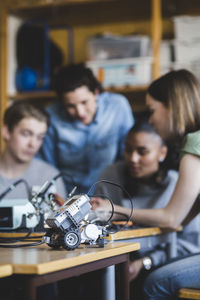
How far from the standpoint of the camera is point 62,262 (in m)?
1.10

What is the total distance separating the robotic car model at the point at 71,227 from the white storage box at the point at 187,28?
2.10 m

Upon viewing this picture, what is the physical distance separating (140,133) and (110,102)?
0.58 metres

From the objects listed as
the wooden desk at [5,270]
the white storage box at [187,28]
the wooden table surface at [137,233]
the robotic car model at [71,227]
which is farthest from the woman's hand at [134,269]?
the white storage box at [187,28]

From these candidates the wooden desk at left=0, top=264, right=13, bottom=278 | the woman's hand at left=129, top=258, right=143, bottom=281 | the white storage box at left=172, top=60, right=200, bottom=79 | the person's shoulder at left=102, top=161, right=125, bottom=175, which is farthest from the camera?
the white storage box at left=172, top=60, right=200, bottom=79

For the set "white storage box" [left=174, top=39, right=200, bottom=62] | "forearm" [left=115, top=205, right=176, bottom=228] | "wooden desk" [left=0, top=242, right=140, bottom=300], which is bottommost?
"forearm" [left=115, top=205, right=176, bottom=228]

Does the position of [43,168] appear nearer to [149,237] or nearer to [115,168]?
[115,168]

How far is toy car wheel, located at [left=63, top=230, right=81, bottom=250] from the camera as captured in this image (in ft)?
4.19

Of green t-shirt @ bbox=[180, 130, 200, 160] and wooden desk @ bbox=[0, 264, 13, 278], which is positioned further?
green t-shirt @ bbox=[180, 130, 200, 160]

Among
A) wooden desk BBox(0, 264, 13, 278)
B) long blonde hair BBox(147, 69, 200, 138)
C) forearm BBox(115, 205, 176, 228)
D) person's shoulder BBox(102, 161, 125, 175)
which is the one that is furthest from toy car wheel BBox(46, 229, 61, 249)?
person's shoulder BBox(102, 161, 125, 175)

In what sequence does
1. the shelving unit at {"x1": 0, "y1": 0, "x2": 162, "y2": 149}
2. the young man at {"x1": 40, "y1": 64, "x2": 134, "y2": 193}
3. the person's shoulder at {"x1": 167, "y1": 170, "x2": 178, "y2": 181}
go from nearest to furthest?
the person's shoulder at {"x1": 167, "y1": 170, "x2": 178, "y2": 181} < the young man at {"x1": 40, "y1": 64, "x2": 134, "y2": 193} < the shelving unit at {"x1": 0, "y1": 0, "x2": 162, "y2": 149}

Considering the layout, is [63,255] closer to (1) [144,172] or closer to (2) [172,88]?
(2) [172,88]

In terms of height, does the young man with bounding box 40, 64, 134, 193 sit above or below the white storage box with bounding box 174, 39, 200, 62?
below

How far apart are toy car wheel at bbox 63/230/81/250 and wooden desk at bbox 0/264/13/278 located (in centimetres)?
25

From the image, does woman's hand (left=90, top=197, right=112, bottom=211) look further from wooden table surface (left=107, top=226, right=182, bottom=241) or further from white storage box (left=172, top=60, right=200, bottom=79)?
white storage box (left=172, top=60, right=200, bottom=79)
